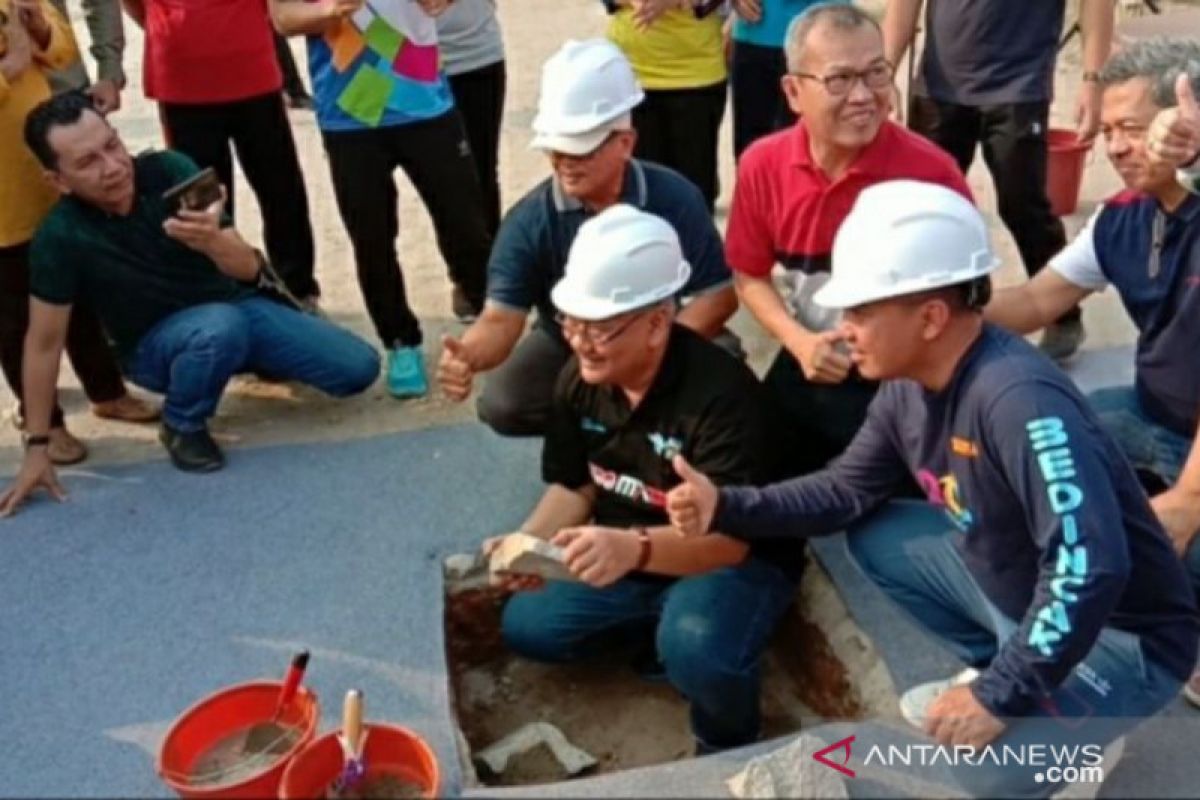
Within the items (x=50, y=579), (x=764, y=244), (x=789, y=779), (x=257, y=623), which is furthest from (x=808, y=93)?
(x=50, y=579)

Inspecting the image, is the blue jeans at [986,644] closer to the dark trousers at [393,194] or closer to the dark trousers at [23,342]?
the dark trousers at [393,194]

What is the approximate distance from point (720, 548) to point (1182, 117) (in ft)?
4.05

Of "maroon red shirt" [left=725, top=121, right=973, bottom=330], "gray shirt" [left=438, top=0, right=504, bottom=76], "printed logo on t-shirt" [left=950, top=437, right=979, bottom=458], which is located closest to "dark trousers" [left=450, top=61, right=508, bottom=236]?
"gray shirt" [left=438, top=0, right=504, bottom=76]

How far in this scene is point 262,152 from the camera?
4.25m

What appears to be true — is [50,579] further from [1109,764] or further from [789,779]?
[1109,764]

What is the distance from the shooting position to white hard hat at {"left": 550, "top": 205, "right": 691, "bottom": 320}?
105 inches

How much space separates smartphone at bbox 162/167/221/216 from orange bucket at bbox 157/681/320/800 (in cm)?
157

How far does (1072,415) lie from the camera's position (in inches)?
83.8

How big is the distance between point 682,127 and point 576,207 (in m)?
1.22

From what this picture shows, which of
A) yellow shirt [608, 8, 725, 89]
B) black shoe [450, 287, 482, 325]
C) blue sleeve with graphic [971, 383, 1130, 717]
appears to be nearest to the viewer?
blue sleeve with graphic [971, 383, 1130, 717]

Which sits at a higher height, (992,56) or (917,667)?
(992,56)

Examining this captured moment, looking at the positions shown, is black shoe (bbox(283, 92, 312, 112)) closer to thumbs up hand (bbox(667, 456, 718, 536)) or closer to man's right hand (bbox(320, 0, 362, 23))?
man's right hand (bbox(320, 0, 362, 23))

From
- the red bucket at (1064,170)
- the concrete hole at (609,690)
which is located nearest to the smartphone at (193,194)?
the concrete hole at (609,690)

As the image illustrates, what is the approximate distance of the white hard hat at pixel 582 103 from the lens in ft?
10.2
